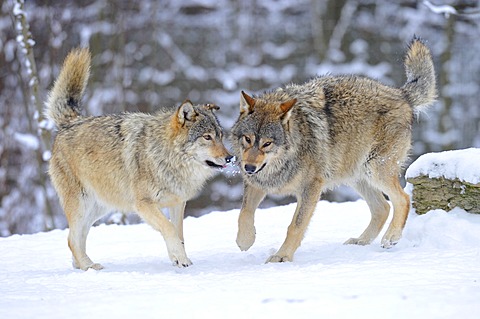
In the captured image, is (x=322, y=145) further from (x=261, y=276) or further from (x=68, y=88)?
(x=68, y=88)

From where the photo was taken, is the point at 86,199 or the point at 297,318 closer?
the point at 297,318

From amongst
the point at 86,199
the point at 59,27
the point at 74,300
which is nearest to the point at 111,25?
the point at 59,27

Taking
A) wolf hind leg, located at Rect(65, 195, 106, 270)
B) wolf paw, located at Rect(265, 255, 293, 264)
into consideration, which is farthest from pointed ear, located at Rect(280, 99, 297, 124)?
wolf hind leg, located at Rect(65, 195, 106, 270)

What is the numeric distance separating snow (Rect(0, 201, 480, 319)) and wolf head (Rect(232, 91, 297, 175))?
869mm

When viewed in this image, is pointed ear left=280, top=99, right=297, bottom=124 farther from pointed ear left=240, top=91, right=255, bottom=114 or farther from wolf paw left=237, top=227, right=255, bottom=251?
wolf paw left=237, top=227, right=255, bottom=251

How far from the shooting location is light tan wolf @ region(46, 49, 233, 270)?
5.87 meters

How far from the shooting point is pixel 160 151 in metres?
6.00

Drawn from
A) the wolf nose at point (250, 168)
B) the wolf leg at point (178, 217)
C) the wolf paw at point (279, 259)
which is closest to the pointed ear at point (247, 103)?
the wolf nose at point (250, 168)

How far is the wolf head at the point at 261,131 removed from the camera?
5594 mm

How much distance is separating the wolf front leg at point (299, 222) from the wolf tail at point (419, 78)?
1393 mm

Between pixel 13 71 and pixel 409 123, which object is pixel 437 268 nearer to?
pixel 409 123

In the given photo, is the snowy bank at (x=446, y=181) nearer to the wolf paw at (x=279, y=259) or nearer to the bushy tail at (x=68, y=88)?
the wolf paw at (x=279, y=259)

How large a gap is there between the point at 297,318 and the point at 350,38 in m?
14.4

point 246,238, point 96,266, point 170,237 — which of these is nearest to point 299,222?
point 246,238
